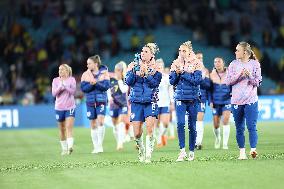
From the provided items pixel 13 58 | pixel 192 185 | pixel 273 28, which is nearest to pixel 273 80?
pixel 273 28

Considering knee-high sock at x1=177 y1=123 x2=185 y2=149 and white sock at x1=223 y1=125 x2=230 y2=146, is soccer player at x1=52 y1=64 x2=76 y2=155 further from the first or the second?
knee-high sock at x1=177 y1=123 x2=185 y2=149

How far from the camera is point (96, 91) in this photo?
23594 millimetres

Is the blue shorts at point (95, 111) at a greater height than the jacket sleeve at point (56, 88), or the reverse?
the jacket sleeve at point (56, 88)

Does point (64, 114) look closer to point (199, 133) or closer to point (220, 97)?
point (199, 133)

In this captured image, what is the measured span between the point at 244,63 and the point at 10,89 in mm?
24101

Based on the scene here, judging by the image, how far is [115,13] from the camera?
46.7m

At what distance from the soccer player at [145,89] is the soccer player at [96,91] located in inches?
180

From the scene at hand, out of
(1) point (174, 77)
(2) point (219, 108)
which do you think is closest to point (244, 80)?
(1) point (174, 77)

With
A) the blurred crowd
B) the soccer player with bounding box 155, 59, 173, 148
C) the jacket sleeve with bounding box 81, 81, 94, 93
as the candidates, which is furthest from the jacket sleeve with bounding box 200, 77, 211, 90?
the blurred crowd

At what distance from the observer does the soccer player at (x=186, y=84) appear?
18688 millimetres

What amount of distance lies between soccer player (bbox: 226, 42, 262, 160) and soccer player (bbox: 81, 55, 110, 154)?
5.48 metres

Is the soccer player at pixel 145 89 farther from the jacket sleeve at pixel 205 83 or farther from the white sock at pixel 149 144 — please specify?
the jacket sleeve at pixel 205 83

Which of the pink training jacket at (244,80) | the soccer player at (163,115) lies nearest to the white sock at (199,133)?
the soccer player at (163,115)

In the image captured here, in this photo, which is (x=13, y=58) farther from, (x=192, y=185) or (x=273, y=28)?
(x=192, y=185)
